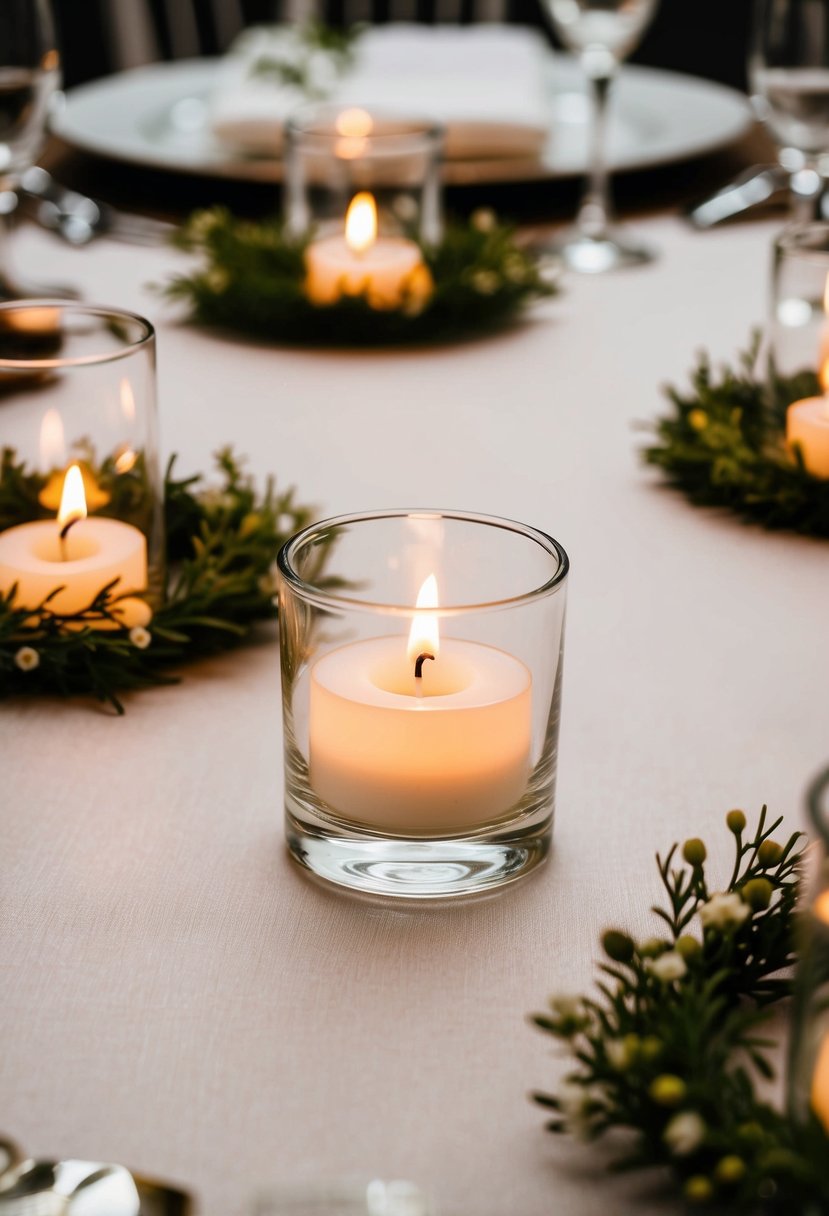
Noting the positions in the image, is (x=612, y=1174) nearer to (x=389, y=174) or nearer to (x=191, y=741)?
(x=191, y=741)

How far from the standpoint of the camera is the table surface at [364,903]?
41cm

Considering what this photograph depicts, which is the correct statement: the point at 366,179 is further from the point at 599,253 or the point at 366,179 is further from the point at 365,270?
the point at 599,253

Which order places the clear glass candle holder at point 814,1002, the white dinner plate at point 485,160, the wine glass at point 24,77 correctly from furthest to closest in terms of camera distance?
the white dinner plate at point 485,160 → the wine glass at point 24,77 → the clear glass candle holder at point 814,1002

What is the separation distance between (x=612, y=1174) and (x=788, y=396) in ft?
1.87

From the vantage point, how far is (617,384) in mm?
1094

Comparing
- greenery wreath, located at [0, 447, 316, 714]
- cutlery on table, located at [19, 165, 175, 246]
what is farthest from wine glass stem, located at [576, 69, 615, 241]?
greenery wreath, located at [0, 447, 316, 714]

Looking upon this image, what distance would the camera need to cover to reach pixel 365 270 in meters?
1.15

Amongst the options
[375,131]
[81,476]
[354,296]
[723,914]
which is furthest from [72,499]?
[375,131]

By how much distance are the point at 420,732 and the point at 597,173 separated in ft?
3.22

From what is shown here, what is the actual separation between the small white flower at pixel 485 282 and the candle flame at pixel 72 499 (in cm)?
58

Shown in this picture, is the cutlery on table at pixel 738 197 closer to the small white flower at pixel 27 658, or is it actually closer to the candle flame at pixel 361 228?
the candle flame at pixel 361 228

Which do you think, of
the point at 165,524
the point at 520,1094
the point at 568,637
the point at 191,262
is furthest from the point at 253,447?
the point at 520,1094

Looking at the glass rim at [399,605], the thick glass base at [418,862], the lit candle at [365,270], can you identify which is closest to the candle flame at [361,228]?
the lit candle at [365,270]

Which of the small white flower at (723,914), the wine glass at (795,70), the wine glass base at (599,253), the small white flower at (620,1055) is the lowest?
the wine glass base at (599,253)
